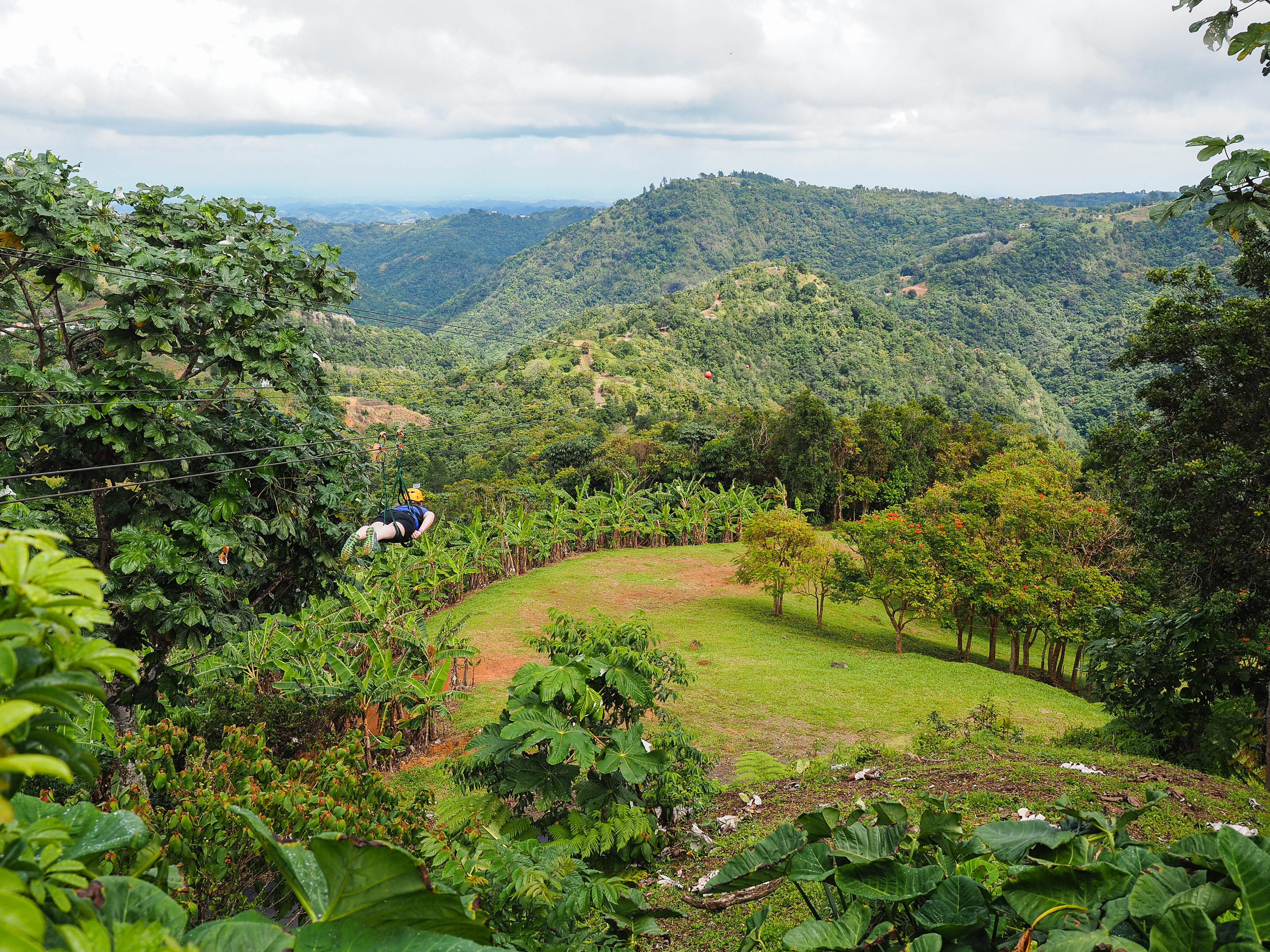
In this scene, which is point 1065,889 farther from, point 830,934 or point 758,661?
point 758,661

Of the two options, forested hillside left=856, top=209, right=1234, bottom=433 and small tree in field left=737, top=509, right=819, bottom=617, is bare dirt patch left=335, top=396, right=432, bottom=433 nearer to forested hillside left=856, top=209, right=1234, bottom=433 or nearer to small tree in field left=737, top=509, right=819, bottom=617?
small tree in field left=737, top=509, right=819, bottom=617

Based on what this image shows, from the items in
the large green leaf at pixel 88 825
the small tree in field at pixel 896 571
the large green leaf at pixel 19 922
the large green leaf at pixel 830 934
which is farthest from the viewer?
the small tree in field at pixel 896 571

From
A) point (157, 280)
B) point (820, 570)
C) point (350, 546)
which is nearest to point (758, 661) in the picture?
point (820, 570)

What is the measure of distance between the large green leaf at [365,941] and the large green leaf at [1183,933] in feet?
4.31

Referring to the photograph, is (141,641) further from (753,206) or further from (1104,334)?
(753,206)

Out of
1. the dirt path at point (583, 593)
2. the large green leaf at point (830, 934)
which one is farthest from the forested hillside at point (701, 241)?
the large green leaf at point (830, 934)

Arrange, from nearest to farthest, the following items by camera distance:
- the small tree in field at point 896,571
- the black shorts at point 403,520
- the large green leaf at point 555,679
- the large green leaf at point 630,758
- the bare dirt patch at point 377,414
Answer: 1. the large green leaf at point 555,679
2. the large green leaf at point 630,758
3. the black shorts at point 403,520
4. the small tree in field at point 896,571
5. the bare dirt patch at point 377,414

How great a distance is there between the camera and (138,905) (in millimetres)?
1128

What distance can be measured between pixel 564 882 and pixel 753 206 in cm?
19055

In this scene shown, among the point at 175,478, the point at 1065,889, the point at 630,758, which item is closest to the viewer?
the point at 1065,889

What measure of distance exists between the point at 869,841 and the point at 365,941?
4.83 feet

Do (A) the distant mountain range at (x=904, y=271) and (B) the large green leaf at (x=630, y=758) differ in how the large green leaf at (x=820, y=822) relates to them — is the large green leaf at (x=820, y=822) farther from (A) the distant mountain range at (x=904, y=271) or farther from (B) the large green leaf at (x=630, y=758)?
(A) the distant mountain range at (x=904, y=271)

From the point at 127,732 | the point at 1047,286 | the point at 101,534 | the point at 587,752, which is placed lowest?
the point at 127,732

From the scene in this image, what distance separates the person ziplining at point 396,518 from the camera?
305 inches
